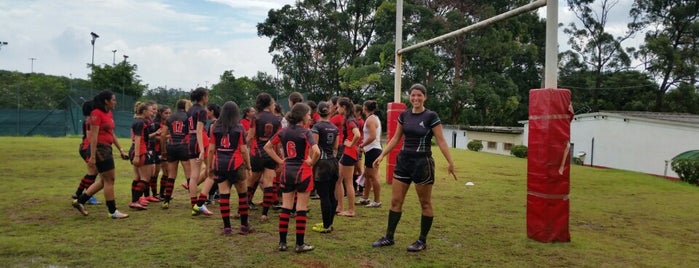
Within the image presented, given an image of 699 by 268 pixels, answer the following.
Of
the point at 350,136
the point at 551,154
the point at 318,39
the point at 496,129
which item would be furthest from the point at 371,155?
the point at 318,39

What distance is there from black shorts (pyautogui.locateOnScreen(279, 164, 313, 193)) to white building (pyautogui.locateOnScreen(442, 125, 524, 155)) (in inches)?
1211

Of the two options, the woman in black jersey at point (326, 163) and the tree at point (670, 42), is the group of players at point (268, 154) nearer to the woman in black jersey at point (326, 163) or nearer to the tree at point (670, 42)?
the woman in black jersey at point (326, 163)

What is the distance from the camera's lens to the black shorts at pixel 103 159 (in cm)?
692

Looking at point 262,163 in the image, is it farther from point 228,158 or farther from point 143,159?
point 143,159

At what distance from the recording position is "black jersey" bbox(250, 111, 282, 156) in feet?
24.2

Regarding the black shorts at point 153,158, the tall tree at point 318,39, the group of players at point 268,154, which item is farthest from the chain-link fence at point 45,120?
the group of players at point 268,154

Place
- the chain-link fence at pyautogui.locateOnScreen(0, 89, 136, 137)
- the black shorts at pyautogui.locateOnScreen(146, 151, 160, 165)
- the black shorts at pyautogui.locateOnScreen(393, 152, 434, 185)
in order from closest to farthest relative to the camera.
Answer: the black shorts at pyautogui.locateOnScreen(393, 152, 434, 185) < the black shorts at pyautogui.locateOnScreen(146, 151, 160, 165) < the chain-link fence at pyautogui.locateOnScreen(0, 89, 136, 137)

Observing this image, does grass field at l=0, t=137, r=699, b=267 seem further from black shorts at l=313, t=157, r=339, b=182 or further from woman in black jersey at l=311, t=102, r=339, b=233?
black shorts at l=313, t=157, r=339, b=182

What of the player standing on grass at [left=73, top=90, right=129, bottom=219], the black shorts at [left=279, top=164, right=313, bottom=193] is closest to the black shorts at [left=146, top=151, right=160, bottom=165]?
the player standing on grass at [left=73, top=90, right=129, bottom=219]

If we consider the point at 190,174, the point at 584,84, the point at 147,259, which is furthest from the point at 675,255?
the point at 584,84

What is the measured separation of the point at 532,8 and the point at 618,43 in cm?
4239

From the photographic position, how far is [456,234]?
664 centimetres

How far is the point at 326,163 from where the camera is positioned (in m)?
6.29

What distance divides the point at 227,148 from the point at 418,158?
7.84 ft
